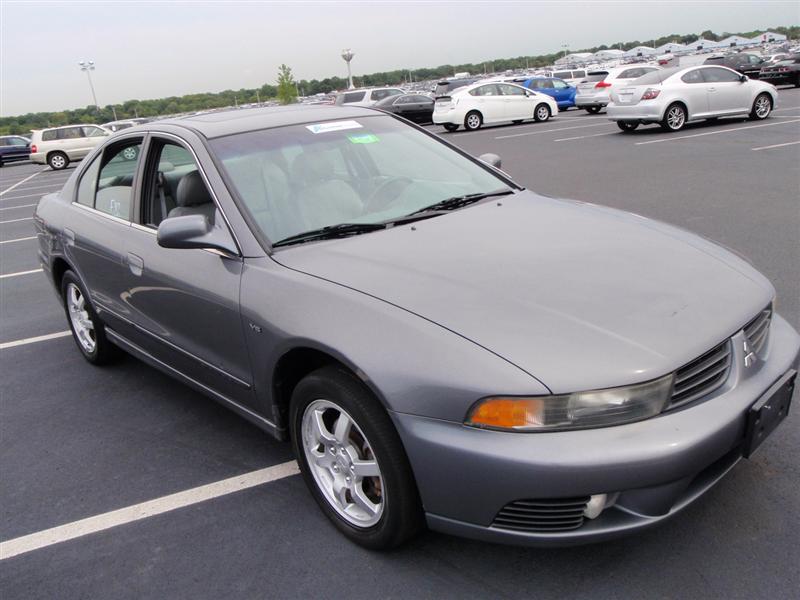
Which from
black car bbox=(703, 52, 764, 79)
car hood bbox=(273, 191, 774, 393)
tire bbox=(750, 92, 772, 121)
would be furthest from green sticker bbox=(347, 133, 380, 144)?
black car bbox=(703, 52, 764, 79)

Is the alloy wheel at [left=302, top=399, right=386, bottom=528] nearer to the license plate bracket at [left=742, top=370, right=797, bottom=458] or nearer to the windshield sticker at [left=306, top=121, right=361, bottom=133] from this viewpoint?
the license plate bracket at [left=742, top=370, right=797, bottom=458]

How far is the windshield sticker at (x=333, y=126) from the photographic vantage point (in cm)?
365

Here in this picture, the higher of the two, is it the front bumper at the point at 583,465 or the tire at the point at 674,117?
the front bumper at the point at 583,465

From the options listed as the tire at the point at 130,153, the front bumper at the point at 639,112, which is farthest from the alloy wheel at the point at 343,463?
the front bumper at the point at 639,112

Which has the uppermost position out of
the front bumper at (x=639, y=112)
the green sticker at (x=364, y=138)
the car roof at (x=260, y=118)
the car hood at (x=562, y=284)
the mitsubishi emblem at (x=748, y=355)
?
the car roof at (x=260, y=118)

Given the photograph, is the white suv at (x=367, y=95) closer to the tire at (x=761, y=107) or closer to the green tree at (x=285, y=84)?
the tire at (x=761, y=107)

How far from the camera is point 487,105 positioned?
22984 mm

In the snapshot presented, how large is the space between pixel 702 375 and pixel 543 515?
684mm

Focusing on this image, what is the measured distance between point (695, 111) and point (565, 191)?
8145 millimetres

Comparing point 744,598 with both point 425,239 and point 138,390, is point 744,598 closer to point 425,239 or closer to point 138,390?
point 425,239

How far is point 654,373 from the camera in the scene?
6.94 ft

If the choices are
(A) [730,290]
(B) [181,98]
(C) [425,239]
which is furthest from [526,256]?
(B) [181,98]

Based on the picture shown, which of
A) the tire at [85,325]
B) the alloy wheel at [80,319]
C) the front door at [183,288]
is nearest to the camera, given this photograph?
the front door at [183,288]

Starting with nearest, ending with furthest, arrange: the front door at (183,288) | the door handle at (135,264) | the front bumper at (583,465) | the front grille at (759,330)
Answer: the front bumper at (583,465) < the front grille at (759,330) < the front door at (183,288) < the door handle at (135,264)
